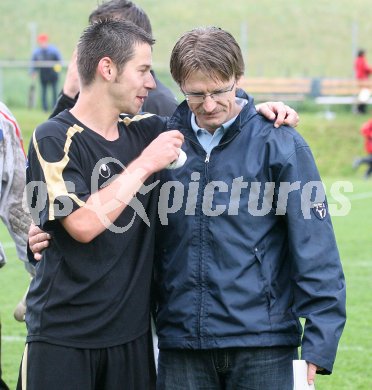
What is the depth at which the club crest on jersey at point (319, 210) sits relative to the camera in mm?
3539

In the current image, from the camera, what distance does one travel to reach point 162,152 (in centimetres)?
343

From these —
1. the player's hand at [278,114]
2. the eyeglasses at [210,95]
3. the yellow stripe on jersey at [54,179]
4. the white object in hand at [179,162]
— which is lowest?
the yellow stripe on jersey at [54,179]

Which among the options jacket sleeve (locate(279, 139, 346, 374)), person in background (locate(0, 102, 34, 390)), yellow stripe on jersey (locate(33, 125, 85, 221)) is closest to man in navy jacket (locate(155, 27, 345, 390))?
jacket sleeve (locate(279, 139, 346, 374))

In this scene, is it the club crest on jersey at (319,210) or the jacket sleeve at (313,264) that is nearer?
the jacket sleeve at (313,264)

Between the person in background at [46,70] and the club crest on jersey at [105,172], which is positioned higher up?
the person in background at [46,70]

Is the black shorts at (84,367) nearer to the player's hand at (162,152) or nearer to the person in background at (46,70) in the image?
the player's hand at (162,152)

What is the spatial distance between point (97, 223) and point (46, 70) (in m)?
22.1

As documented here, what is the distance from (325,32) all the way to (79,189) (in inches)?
1818

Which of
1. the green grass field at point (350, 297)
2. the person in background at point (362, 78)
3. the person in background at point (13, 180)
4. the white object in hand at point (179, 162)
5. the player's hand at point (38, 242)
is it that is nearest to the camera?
the white object in hand at point (179, 162)

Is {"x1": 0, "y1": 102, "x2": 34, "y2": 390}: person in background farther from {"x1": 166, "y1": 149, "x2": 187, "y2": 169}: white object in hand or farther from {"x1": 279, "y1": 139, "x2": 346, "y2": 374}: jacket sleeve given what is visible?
{"x1": 279, "y1": 139, "x2": 346, "y2": 374}: jacket sleeve

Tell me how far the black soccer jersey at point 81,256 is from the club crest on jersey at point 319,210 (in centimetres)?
63

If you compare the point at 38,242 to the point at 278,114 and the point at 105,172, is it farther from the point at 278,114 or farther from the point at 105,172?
the point at 278,114

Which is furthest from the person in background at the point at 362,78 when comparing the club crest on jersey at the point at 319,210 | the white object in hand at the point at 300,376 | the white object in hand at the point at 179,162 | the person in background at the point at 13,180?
the white object in hand at the point at 300,376

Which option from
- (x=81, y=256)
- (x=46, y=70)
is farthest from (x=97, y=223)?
(x=46, y=70)
